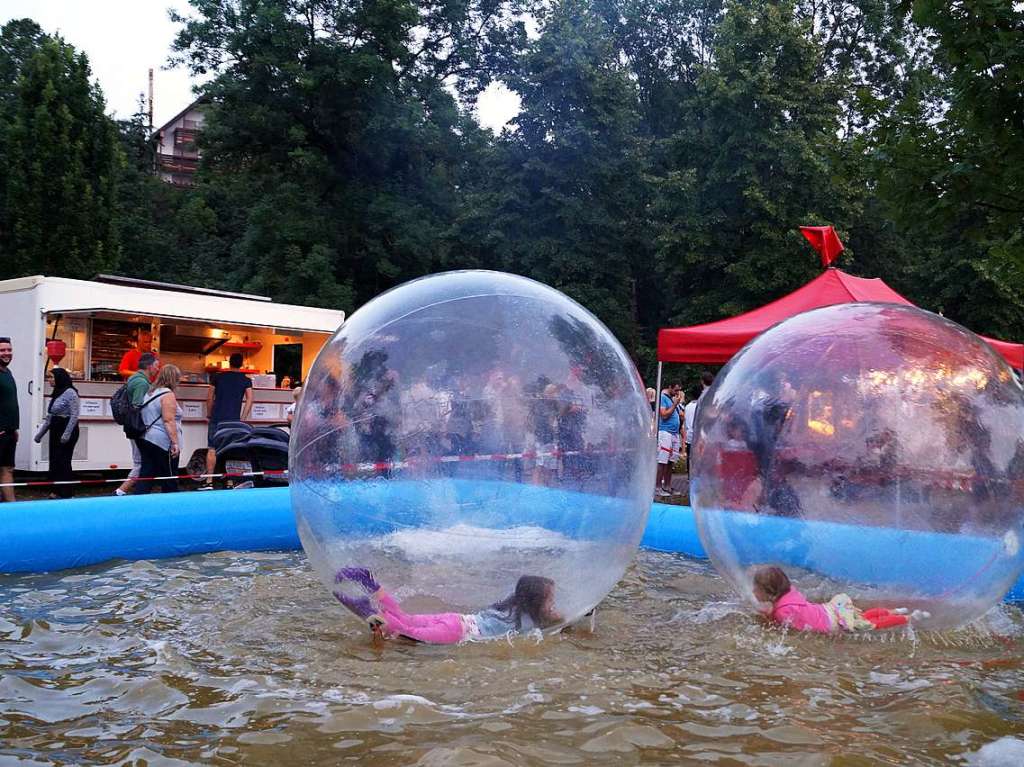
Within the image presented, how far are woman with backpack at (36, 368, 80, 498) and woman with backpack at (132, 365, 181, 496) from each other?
1919 mm

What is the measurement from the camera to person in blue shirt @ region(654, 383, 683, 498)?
11914 millimetres

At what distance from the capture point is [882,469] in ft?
15.0

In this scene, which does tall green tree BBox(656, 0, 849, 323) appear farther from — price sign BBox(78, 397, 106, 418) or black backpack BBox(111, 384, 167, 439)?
black backpack BBox(111, 384, 167, 439)

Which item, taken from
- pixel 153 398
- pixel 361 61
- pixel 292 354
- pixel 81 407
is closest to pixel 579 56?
pixel 361 61

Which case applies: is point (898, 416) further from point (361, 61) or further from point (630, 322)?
point (361, 61)

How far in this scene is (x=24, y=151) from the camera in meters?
23.8

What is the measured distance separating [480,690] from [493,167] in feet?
72.8

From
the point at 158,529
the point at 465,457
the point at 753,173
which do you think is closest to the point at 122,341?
the point at 158,529

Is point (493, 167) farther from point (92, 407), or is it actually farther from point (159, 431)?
point (159, 431)

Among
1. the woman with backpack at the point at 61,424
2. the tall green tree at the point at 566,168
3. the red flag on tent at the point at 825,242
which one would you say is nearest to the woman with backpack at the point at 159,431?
the woman with backpack at the point at 61,424

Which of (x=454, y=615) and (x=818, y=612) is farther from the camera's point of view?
(x=818, y=612)

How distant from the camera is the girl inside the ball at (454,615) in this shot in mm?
4355

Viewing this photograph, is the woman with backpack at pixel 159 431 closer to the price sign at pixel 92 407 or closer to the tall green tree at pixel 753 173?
the price sign at pixel 92 407

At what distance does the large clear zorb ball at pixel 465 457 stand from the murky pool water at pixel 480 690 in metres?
0.44
